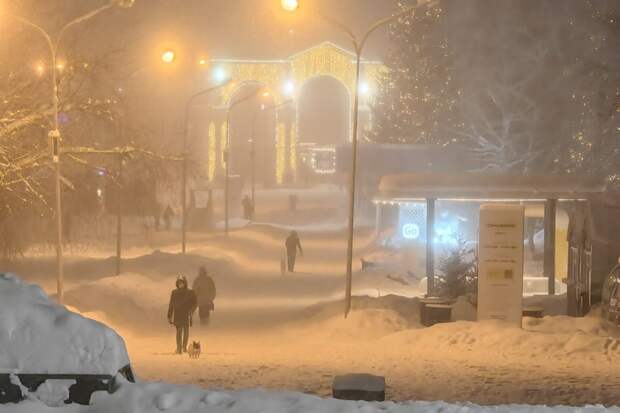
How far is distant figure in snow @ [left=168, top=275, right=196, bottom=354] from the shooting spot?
19188mm

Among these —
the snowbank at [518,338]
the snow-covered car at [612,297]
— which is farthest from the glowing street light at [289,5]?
the snow-covered car at [612,297]

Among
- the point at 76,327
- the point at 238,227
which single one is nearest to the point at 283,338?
the point at 76,327

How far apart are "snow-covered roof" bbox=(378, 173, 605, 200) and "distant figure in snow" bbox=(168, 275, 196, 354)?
23.2 feet

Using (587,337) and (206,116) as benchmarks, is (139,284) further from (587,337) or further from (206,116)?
(206,116)

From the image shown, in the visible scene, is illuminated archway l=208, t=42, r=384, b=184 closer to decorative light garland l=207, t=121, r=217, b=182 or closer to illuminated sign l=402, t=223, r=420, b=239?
decorative light garland l=207, t=121, r=217, b=182

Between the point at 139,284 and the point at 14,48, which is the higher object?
the point at 14,48

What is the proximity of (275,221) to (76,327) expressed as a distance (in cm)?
6215

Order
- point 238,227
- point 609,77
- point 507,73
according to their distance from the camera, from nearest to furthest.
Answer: point 609,77
point 507,73
point 238,227

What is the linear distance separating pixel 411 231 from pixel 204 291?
21.4 meters

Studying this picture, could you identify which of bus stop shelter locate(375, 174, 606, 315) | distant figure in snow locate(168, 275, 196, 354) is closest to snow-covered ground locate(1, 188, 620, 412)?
distant figure in snow locate(168, 275, 196, 354)

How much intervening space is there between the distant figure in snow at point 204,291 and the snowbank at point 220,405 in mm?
15029

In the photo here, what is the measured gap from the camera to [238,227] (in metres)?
59.8

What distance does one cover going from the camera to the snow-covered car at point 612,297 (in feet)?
69.2

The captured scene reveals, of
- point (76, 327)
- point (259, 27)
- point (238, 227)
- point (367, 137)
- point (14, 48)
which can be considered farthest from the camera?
point (259, 27)
